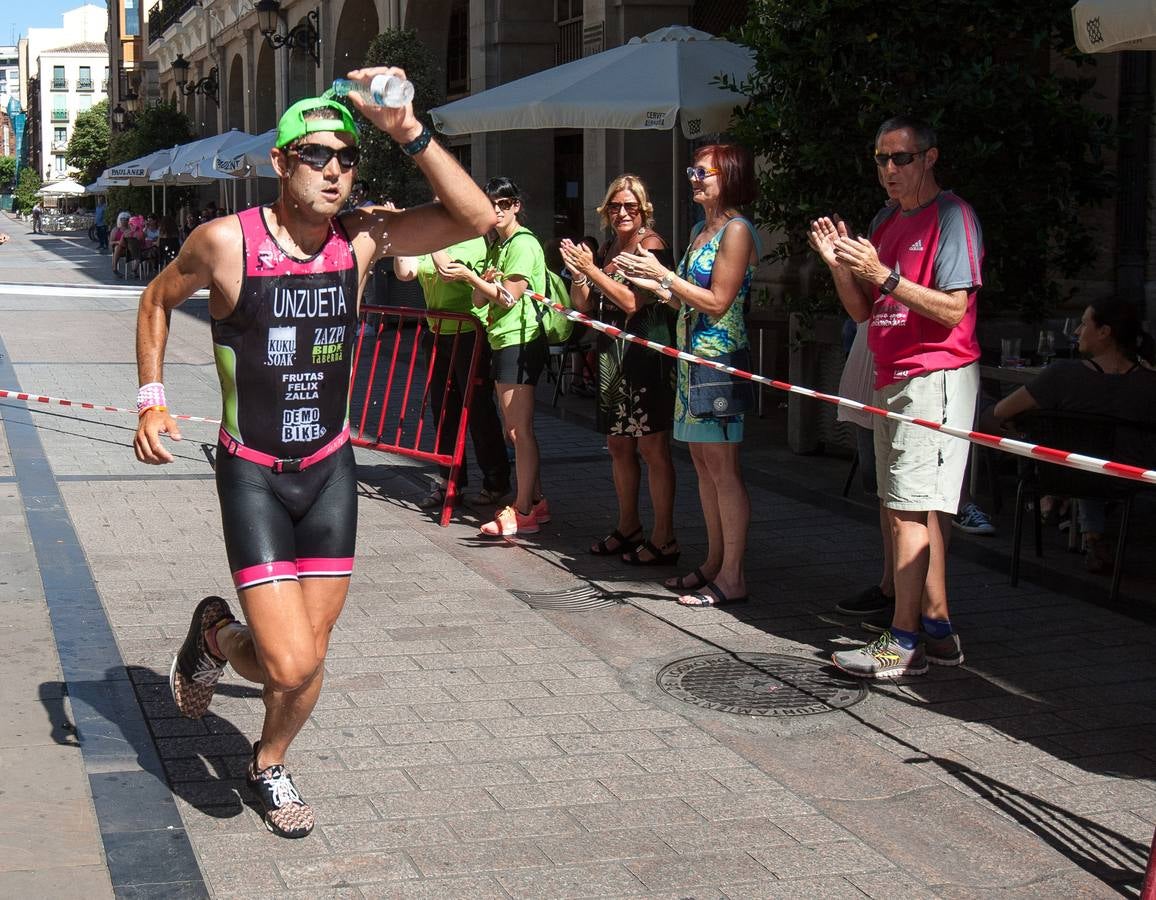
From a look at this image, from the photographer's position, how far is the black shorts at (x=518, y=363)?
802cm

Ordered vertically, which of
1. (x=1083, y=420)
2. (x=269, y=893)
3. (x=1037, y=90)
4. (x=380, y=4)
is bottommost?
(x=269, y=893)

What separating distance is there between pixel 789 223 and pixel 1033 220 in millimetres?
1383

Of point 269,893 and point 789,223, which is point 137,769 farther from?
point 789,223

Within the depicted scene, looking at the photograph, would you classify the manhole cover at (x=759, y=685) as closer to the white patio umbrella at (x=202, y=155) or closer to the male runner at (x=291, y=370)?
the male runner at (x=291, y=370)

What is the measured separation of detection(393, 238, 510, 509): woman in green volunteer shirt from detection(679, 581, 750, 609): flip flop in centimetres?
226

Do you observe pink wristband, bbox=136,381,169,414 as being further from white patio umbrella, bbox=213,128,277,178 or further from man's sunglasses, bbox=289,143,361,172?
white patio umbrella, bbox=213,128,277,178

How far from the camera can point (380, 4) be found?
24.6 meters

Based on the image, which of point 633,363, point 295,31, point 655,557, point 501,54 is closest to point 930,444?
point 633,363

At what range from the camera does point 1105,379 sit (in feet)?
22.9

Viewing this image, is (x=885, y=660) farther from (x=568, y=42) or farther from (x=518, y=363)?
(x=568, y=42)

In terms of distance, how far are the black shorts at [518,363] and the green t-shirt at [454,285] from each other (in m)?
0.40

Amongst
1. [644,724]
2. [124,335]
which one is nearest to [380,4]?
[124,335]

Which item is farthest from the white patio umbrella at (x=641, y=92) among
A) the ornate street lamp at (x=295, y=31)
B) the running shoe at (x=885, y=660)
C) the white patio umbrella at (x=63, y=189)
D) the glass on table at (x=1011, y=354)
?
the white patio umbrella at (x=63, y=189)

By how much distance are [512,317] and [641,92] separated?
3.03m
